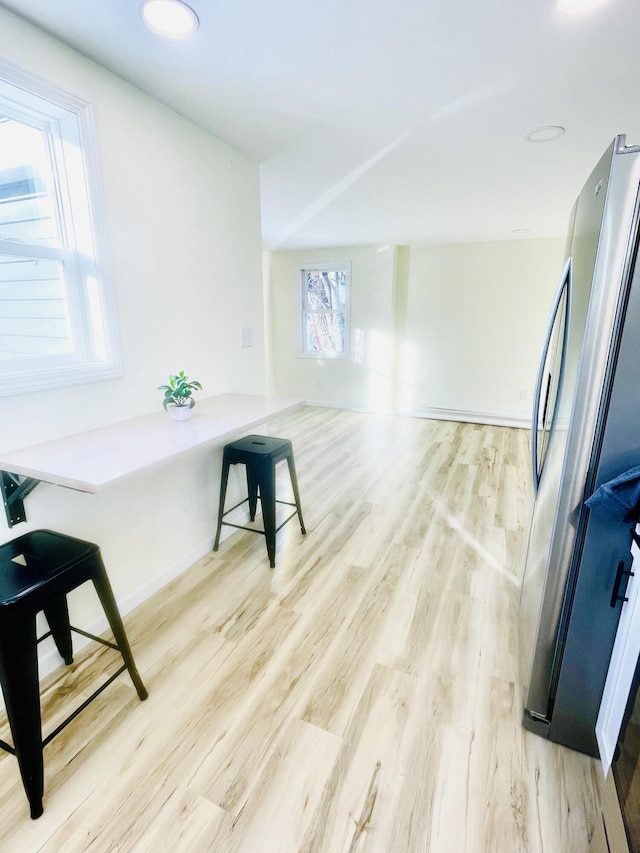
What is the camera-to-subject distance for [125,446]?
1497 mm

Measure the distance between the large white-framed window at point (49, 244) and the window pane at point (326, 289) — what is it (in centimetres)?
466

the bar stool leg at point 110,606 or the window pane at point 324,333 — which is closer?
the bar stool leg at point 110,606

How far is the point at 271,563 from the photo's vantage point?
2.33 meters

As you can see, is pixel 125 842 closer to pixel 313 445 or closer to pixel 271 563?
pixel 271 563

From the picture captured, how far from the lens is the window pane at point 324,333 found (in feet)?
20.1

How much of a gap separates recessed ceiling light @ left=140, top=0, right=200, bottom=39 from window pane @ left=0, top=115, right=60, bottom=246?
1.94ft

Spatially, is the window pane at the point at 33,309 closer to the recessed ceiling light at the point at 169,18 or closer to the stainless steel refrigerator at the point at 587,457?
the recessed ceiling light at the point at 169,18

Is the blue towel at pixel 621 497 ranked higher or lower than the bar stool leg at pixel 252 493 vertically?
higher

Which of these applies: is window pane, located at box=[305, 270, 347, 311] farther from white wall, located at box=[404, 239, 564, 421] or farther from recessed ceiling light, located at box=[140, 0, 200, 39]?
recessed ceiling light, located at box=[140, 0, 200, 39]

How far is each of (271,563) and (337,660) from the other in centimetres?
75

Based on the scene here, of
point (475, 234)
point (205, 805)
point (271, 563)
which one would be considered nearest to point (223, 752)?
point (205, 805)

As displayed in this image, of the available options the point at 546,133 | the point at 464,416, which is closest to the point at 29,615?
the point at 546,133

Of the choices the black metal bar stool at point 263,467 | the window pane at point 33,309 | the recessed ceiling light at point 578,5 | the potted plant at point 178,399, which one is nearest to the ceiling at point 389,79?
the recessed ceiling light at point 578,5

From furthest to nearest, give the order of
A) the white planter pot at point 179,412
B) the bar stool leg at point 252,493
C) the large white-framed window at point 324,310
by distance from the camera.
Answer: the large white-framed window at point 324,310, the bar stool leg at point 252,493, the white planter pot at point 179,412
